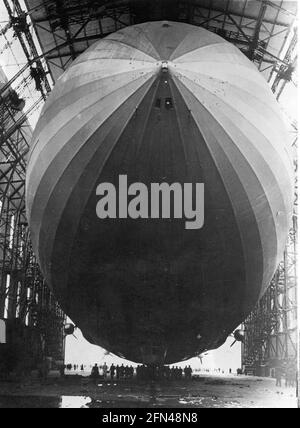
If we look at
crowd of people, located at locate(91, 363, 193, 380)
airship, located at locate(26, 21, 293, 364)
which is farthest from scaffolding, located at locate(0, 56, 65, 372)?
Result: airship, located at locate(26, 21, 293, 364)

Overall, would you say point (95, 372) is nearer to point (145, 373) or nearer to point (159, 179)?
point (145, 373)

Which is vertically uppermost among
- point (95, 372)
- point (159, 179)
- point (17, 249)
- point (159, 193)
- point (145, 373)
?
point (17, 249)

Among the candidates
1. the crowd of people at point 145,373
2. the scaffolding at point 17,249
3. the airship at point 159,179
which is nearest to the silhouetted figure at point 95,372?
the crowd of people at point 145,373

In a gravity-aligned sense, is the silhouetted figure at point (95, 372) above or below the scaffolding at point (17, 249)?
below

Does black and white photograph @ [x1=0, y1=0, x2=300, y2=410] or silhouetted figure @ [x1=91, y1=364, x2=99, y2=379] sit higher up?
black and white photograph @ [x1=0, y1=0, x2=300, y2=410]

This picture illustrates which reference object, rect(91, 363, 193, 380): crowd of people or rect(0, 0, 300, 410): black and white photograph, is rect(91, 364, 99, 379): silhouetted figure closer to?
rect(91, 363, 193, 380): crowd of people

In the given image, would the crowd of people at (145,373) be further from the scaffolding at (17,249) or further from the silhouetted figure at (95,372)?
the scaffolding at (17,249)

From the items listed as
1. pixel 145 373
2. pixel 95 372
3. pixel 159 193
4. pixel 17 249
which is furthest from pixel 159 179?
pixel 17 249

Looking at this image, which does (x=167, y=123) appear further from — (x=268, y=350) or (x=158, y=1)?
(x=268, y=350)
